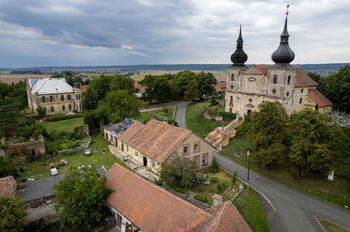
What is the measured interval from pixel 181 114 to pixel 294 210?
44263 mm

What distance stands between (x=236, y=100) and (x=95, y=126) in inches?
1294

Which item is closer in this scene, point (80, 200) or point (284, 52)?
point (80, 200)

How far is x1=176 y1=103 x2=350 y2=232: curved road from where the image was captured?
2097 cm

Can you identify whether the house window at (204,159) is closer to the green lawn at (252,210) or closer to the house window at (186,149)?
the house window at (186,149)

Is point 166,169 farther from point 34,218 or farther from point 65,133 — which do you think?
point 65,133

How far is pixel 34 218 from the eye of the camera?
20.1 meters

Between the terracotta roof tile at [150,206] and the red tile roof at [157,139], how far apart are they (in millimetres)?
7569

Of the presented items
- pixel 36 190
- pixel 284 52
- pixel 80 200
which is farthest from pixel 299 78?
pixel 36 190

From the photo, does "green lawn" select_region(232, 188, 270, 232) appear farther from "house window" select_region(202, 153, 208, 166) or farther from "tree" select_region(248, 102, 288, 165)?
"house window" select_region(202, 153, 208, 166)

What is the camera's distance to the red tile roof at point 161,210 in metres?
14.7

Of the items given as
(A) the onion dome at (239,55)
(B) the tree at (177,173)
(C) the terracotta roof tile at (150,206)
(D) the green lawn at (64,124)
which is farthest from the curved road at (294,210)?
(D) the green lawn at (64,124)

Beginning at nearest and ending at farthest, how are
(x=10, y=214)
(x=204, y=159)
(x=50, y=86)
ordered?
→ (x=10, y=214)
(x=204, y=159)
(x=50, y=86)

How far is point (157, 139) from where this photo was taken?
3122 centimetres

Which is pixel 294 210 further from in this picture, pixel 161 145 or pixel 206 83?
pixel 206 83
